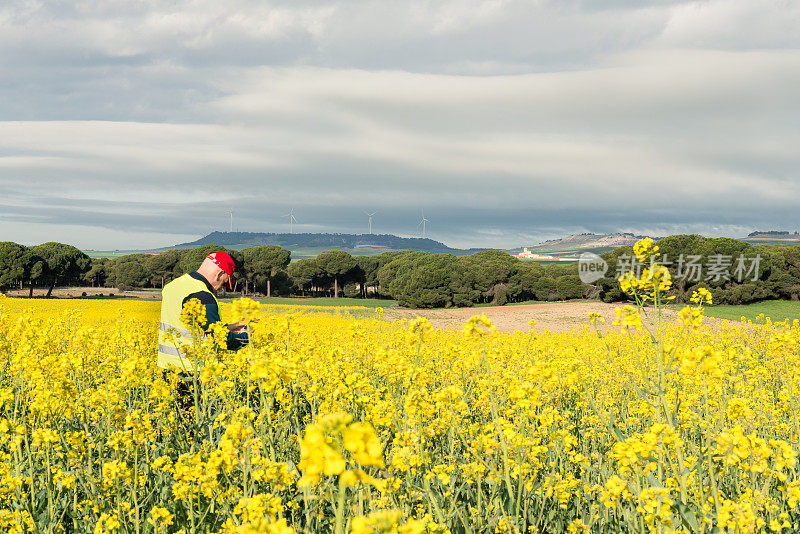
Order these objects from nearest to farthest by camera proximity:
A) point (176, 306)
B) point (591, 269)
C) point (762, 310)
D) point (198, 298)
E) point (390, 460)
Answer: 1. point (390, 460)
2. point (198, 298)
3. point (176, 306)
4. point (762, 310)
5. point (591, 269)

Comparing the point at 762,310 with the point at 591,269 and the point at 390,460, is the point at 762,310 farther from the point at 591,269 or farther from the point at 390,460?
the point at 390,460

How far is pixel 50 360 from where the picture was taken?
4230mm

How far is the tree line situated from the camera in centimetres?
4516

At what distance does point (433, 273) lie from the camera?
5159 cm

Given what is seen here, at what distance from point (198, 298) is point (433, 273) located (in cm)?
4700

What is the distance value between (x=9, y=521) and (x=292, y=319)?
227cm

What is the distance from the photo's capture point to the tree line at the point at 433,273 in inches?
1778

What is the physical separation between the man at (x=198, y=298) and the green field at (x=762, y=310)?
3750 centimetres

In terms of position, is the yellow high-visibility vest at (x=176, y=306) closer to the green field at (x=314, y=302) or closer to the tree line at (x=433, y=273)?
the tree line at (x=433, y=273)

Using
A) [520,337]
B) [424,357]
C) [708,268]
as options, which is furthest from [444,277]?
[424,357]

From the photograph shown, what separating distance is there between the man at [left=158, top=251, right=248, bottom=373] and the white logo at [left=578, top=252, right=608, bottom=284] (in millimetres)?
51014

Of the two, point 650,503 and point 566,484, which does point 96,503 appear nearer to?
point 566,484

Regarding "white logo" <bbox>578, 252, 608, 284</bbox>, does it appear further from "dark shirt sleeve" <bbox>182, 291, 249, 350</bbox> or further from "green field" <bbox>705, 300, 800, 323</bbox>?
"dark shirt sleeve" <bbox>182, 291, 249, 350</bbox>

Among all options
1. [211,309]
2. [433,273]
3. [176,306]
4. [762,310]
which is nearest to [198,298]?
[211,309]
